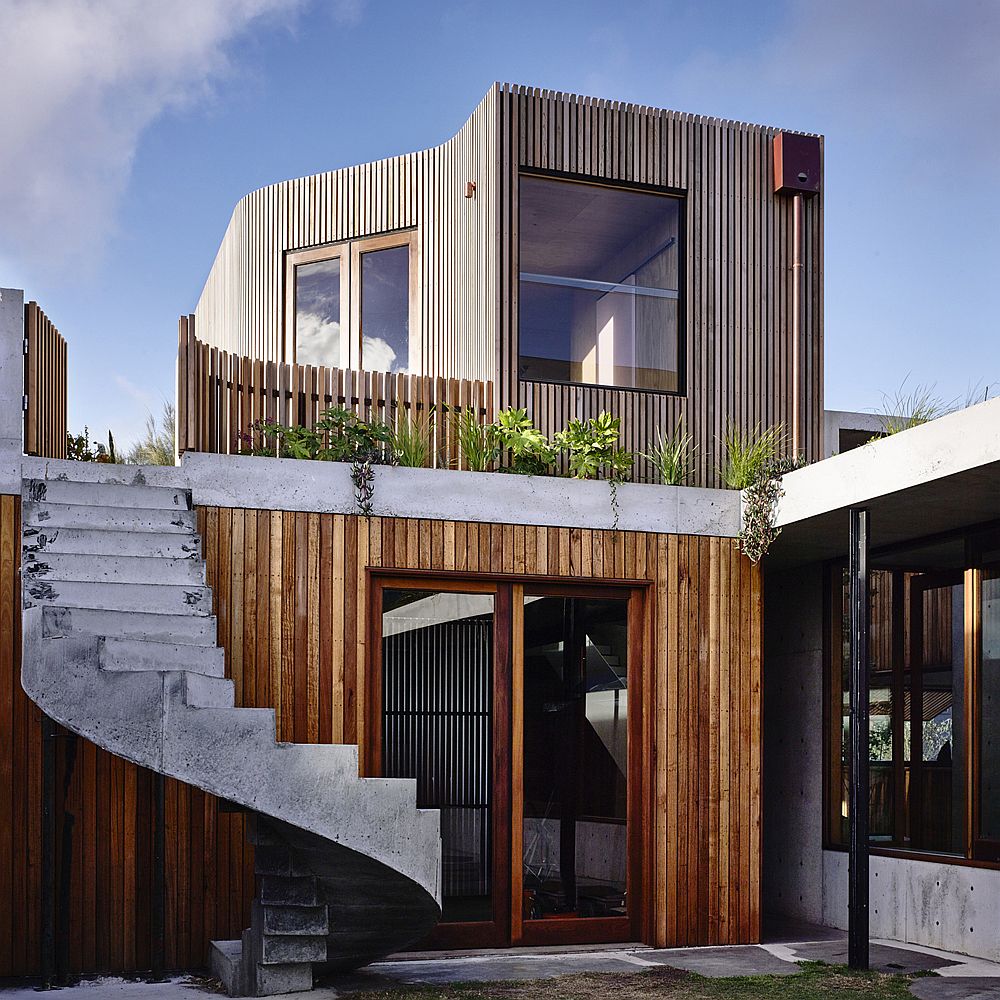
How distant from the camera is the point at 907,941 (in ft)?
28.9

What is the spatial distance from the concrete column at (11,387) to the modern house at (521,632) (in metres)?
0.02

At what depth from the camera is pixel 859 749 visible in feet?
24.8

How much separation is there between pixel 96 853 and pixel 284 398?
3042 mm

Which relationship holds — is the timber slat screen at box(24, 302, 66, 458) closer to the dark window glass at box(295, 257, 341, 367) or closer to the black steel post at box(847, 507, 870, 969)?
the dark window glass at box(295, 257, 341, 367)

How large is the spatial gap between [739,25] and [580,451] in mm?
13621

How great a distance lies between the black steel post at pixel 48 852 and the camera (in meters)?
6.95

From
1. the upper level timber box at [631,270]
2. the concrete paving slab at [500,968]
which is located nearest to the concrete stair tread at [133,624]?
the concrete paving slab at [500,968]

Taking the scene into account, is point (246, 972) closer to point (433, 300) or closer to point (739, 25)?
point (433, 300)

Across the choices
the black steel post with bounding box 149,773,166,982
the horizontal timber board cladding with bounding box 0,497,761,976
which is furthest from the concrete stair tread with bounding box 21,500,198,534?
the black steel post with bounding box 149,773,166,982

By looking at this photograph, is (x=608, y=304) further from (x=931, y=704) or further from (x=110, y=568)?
(x=110, y=568)

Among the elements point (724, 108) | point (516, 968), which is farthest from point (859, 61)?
point (516, 968)

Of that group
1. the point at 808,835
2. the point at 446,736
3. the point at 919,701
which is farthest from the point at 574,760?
the point at 808,835

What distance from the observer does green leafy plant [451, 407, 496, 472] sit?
8.56 m

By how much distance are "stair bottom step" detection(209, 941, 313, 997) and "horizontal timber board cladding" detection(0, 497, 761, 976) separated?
0.69 metres
